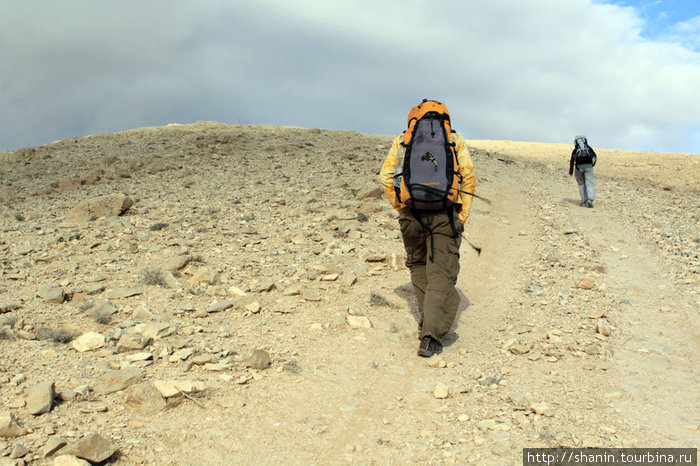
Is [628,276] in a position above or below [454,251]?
below

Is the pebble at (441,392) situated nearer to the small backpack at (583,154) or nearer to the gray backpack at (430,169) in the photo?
the gray backpack at (430,169)

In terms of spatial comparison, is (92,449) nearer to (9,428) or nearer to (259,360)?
(9,428)

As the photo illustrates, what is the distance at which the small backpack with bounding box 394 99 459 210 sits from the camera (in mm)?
5129

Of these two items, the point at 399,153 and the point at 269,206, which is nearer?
the point at 399,153

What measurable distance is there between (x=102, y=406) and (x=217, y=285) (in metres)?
3.09

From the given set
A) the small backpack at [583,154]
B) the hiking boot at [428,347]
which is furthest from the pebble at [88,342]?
the small backpack at [583,154]

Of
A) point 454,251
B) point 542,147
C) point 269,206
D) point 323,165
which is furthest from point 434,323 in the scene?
point 542,147

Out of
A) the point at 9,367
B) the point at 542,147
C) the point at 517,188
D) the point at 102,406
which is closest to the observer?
the point at 102,406

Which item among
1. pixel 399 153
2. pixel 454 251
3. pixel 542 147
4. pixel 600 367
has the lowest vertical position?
pixel 600 367

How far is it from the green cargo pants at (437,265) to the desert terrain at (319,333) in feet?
1.27

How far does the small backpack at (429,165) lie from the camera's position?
513cm

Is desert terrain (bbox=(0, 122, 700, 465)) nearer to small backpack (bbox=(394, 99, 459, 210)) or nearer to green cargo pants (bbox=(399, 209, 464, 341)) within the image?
green cargo pants (bbox=(399, 209, 464, 341))

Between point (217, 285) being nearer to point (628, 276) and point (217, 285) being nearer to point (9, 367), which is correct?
point (9, 367)

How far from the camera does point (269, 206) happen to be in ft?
35.9
